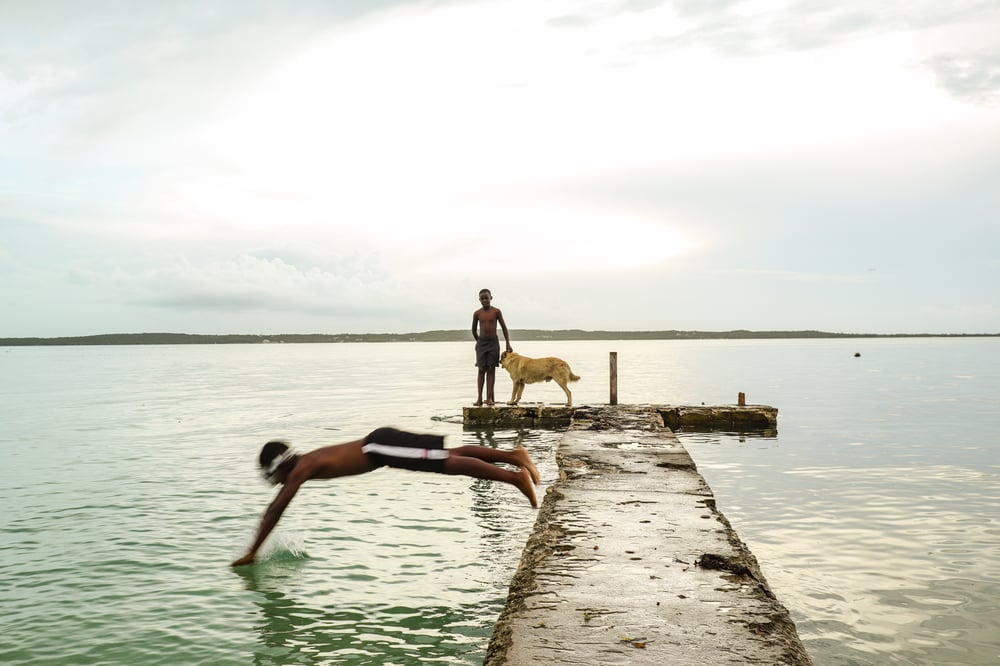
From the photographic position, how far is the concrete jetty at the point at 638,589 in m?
4.25

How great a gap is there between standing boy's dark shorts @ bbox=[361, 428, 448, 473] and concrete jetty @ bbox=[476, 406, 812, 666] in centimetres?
113

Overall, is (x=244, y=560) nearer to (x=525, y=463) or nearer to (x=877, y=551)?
(x=525, y=463)

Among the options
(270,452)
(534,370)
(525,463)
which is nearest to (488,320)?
(534,370)

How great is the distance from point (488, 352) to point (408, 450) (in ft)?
38.1

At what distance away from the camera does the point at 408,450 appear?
260 inches

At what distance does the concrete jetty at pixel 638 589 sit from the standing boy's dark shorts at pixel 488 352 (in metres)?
9.31

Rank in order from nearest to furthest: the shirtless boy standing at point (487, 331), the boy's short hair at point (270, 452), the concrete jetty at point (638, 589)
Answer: the concrete jetty at point (638, 589), the boy's short hair at point (270, 452), the shirtless boy standing at point (487, 331)

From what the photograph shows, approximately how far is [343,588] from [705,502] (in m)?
3.74

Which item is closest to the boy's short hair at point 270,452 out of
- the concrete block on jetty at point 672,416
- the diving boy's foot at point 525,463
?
the diving boy's foot at point 525,463

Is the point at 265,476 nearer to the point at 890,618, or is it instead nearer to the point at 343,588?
the point at 343,588

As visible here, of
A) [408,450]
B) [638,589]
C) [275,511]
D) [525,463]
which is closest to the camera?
[638,589]

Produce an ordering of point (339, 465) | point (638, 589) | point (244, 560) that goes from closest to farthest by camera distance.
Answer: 1. point (638, 589)
2. point (339, 465)
3. point (244, 560)

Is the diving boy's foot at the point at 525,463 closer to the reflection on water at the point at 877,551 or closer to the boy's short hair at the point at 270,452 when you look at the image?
the boy's short hair at the point at 270,452

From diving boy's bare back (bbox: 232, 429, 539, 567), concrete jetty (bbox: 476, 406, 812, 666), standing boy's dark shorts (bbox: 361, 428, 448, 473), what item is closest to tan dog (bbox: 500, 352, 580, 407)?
concrete jetty (bbox: 476, 406, 812, 666)
